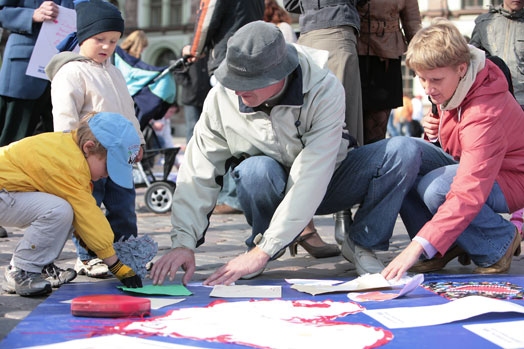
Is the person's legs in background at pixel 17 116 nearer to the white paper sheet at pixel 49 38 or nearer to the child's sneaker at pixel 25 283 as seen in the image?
the white paper sheet at pixel 49 38

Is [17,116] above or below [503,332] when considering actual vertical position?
above

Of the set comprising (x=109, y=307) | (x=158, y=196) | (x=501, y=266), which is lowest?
(x=158, y=196)

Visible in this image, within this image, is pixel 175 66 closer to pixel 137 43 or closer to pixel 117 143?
pixel 137 43

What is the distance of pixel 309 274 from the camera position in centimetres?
363

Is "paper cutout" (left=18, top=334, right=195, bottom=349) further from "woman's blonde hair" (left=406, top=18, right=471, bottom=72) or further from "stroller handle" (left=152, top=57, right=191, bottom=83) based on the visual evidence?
"stroller handle" (left=152, top=57, right=191, bottom=83)

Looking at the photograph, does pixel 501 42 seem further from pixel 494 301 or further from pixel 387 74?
pixel 494 301

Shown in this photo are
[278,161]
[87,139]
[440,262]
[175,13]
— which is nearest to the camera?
[87,139]

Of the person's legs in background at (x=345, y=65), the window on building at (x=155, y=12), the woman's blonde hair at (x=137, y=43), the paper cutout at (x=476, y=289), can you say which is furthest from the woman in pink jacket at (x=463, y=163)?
the window on building at (x=155, y=12)

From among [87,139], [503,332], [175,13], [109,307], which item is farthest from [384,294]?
[175,13]

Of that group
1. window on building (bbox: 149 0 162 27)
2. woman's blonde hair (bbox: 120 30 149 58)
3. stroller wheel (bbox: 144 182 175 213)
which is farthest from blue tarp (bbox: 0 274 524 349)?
window on building (bbox: 149 0 162 27)

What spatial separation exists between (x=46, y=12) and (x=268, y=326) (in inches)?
106

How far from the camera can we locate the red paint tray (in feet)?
8.12

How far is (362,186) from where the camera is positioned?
3.50 meters

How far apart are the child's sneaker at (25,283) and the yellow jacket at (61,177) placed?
0.22 metres
